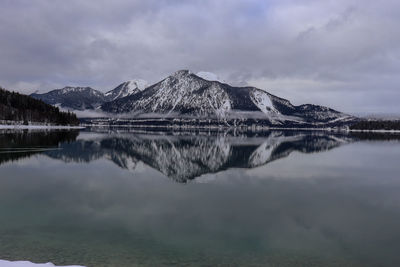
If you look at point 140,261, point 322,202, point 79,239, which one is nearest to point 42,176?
point 79,239

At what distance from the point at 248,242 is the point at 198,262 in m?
3.98

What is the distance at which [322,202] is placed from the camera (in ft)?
90.2

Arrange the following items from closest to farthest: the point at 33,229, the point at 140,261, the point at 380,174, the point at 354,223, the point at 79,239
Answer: the point at 140,261, the point at 79,239, the point at 33,229, the point at 354,223, the point at 380,174

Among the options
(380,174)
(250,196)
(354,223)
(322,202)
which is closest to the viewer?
(354,223)

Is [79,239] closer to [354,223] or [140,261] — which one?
[140,261]

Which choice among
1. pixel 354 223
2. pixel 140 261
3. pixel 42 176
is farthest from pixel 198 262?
pixel 42 176

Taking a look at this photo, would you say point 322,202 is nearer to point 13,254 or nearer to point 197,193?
point 197,193

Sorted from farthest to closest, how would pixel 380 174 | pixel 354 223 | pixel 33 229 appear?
pixel 380 174
pixel 354 223
pixel 33 229

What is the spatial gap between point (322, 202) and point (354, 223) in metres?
5.89

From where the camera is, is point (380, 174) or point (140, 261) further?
point (380, 174)

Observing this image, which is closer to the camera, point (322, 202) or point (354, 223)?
point (354, 223)

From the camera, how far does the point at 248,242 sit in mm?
17781

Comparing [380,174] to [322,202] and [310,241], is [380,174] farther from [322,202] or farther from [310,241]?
[310,241]

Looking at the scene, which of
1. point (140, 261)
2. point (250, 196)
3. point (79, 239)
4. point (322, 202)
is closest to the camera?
point (140, 261)
